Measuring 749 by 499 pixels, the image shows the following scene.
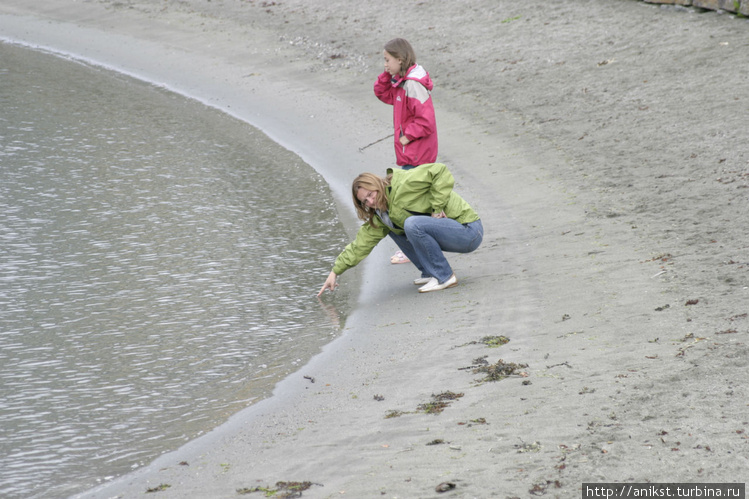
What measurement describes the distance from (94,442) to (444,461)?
198 cm

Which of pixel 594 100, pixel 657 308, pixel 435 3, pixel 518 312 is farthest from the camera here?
pixel 435 3

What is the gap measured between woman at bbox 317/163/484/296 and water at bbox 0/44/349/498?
640mm

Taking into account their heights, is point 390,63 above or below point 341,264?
above

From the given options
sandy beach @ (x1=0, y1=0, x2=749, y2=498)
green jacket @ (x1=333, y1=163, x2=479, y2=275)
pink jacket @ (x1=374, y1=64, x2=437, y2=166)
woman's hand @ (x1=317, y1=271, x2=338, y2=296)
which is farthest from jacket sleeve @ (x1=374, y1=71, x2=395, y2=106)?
woman's hand @ (x1=317, y1=271, x2=338, y2=296)

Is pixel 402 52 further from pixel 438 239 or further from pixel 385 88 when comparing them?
pixel 438 239

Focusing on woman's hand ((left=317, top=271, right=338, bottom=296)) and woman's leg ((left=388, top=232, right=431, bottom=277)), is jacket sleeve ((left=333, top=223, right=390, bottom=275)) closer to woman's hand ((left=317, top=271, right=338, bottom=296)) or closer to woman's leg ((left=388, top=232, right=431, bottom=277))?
woman's hand ((left=317, top=271, right=338, bottom=296))

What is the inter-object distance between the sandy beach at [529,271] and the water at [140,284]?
1.14ft

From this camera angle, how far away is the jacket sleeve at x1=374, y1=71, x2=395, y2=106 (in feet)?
22.8

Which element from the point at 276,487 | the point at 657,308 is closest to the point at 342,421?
the point at 276,487

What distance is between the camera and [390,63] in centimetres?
662

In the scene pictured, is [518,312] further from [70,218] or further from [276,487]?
[70,218]

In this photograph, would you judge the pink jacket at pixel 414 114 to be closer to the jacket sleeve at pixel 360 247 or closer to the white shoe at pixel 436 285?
the jacket sleeve at pixel 360 247

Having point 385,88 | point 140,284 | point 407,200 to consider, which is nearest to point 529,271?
point 407,200

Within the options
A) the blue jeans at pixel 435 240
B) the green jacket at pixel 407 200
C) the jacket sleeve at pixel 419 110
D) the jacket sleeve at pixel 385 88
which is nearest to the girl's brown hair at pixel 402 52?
the jacket sleeve at pixel 419 110
